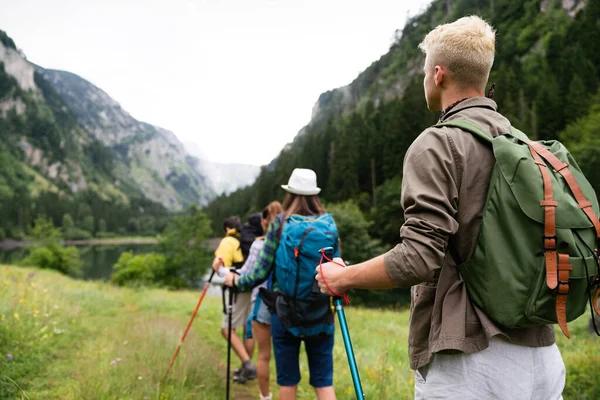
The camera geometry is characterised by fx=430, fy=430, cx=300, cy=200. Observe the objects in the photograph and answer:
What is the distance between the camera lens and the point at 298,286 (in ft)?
11.2

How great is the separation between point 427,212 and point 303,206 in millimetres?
2231

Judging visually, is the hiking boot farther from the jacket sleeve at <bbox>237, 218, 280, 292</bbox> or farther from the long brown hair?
the long brown hair

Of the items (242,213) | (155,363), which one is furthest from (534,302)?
(242,213)

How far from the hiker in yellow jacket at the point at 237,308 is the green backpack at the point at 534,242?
4.70m

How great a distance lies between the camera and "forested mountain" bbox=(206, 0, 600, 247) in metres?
44.2

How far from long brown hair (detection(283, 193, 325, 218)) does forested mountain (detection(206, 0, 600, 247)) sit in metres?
28.6

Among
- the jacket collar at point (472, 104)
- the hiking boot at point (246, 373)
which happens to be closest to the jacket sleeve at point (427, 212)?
the jacket collar at point (472, 104)

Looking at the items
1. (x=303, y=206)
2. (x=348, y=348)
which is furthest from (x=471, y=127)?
(x=303, y=206)

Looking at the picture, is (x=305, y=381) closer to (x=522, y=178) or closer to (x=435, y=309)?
(x=435, y=309)

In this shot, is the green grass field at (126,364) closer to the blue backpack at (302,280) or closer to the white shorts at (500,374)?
the blue backpack at (302,280)

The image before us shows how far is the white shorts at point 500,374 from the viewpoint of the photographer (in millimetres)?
1601

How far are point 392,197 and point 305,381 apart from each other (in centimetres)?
4429

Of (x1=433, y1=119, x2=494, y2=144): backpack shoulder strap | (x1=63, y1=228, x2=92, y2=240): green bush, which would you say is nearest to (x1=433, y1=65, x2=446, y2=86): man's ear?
(x1=433, y1=119, x2=494, y2=144): backpack shoulder strap

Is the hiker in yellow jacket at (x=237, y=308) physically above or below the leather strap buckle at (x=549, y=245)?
below
